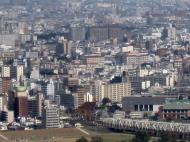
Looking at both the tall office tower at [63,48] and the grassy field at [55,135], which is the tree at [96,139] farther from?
the tall office tower at [63,48]

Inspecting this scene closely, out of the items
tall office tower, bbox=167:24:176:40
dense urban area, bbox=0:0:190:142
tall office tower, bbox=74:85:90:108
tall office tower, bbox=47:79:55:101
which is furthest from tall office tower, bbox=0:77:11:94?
tall office tower, bbox=167:24:176:40

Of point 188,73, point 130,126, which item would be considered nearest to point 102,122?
point 130,126

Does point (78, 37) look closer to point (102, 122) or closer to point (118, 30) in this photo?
point (118, 30)

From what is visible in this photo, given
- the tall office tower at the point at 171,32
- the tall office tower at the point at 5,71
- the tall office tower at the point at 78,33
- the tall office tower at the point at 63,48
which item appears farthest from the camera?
the tall office tower at the point at 171,32

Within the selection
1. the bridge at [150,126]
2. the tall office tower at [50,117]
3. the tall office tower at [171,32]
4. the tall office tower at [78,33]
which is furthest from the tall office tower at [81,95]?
the tall office tower at [171,32]

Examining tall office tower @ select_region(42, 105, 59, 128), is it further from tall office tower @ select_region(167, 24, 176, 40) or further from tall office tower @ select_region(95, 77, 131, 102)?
tall office tower @ select_region(167, 24, 176, 40)

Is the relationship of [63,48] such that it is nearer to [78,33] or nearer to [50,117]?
[78,33]

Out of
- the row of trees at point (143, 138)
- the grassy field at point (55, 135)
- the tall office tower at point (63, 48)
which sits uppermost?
the tall office tower at point (63, 48)
